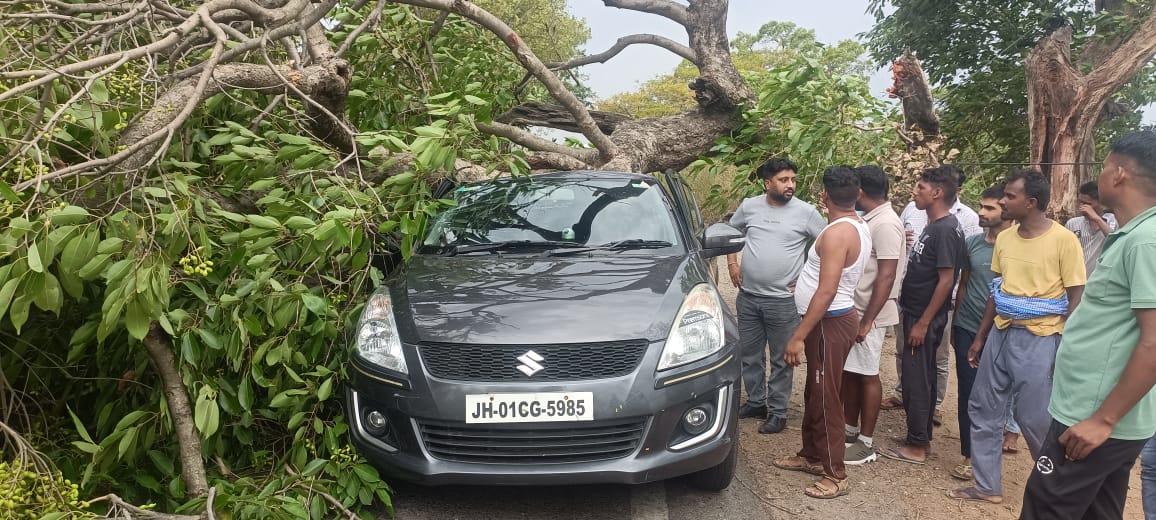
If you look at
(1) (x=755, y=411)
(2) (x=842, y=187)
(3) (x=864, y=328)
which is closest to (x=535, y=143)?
(1) (x=755, y=411)

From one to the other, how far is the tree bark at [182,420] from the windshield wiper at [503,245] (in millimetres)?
1482

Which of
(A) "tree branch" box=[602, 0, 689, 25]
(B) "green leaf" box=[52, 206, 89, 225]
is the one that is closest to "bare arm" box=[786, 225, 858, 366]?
(B) "green leaf" box=[52, 206, 89, 225]

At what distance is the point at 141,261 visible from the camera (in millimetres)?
2760

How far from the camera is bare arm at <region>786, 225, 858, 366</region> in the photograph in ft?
12.4

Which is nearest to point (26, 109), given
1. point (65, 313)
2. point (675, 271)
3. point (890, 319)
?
point (65, 313)

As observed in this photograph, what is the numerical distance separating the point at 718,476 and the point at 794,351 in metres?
0.78

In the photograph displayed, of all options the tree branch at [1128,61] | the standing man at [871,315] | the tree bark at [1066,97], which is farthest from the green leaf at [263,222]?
the tree branch at [1128,61]

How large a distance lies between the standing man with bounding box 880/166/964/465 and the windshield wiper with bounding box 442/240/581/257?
84.1 inches

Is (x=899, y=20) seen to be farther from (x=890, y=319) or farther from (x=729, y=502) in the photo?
(x=729, y=502)

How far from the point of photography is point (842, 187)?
3957 mm

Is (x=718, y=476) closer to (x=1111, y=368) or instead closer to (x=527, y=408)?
(x=527, y=408)

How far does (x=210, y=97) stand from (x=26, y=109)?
0.98 meters

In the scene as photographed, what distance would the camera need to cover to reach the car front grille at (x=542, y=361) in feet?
10.4

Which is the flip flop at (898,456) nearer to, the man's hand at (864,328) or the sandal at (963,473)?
the sandal at (963,473)
